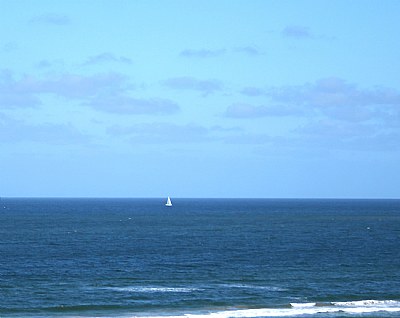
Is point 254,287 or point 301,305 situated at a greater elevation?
point 254,287

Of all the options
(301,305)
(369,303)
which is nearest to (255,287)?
(301,305)

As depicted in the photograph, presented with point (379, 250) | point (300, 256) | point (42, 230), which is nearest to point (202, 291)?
point (300, 256)

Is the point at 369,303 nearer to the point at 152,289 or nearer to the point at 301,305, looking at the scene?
the point at 301,305

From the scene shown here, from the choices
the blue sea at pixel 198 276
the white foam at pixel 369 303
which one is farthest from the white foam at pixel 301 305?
the white foam at pixel 369 303

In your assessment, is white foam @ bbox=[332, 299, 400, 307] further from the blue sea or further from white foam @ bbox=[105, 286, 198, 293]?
white foam @ bbox=[105, 286, 198, 293]

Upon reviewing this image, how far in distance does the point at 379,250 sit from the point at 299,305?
5370cm

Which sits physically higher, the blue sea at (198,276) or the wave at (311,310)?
Answer: the blue sea at (198,276)

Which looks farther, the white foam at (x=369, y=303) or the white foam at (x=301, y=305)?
the white foam at (x=369, y=303)

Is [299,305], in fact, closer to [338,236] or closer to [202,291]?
[202,291]

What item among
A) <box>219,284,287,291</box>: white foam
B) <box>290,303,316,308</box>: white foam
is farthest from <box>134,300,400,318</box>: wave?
<box>219,284,287,291</box>: white foam

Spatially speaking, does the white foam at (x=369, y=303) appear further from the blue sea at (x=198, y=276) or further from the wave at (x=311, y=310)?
the blue sea at (x=198, y=276)

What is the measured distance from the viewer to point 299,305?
66.5 meters

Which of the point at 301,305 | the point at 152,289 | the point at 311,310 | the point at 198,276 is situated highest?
the point at 198,276

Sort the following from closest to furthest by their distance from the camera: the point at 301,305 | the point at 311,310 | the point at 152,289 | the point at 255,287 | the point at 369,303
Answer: the point at 311,310
the point at 301,305
the point at 369,303
the point at 152,289
the point at 255,287
